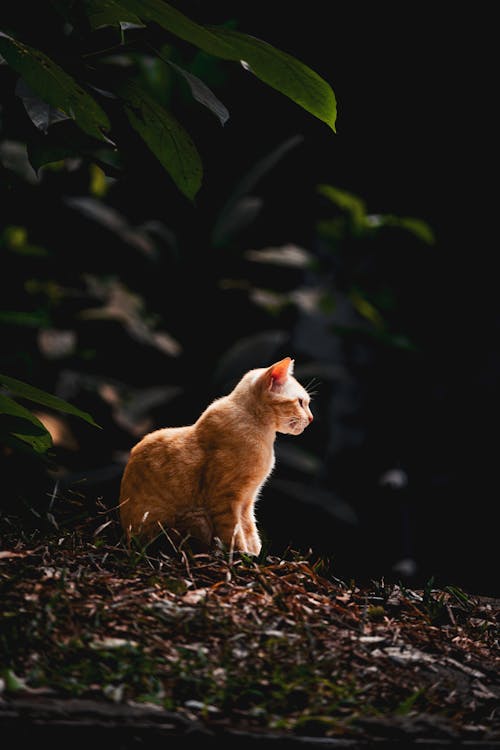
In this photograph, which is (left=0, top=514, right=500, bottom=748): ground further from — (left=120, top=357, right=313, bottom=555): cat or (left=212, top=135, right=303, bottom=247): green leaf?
(left=212, top=135, right=303, bottom=247): green leaf

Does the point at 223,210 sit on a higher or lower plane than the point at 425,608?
lower

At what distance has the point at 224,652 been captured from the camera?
3.54 feet

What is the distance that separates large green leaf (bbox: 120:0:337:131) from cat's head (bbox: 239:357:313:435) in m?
0.58

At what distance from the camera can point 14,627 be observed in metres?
1.05

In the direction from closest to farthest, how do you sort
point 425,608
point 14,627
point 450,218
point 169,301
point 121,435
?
point 14,627 < point 425,608 < point 121,435 < point 169,301 < point 450,218

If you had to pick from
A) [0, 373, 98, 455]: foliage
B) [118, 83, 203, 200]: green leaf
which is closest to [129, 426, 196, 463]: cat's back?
[0, 373, 98, 455]: foliage

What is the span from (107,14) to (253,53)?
18 centimetres

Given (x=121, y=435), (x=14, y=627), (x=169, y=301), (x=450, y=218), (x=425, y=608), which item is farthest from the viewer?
(x=450, y=218)

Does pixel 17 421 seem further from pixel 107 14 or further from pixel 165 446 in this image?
pixel 107 14

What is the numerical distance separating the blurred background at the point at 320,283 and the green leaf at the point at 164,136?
2.09 m

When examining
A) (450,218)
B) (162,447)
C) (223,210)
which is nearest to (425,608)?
(162,447)

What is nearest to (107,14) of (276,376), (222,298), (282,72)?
(282,72)

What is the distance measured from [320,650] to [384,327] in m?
2.66

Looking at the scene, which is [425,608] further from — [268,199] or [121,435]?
[268,199]
